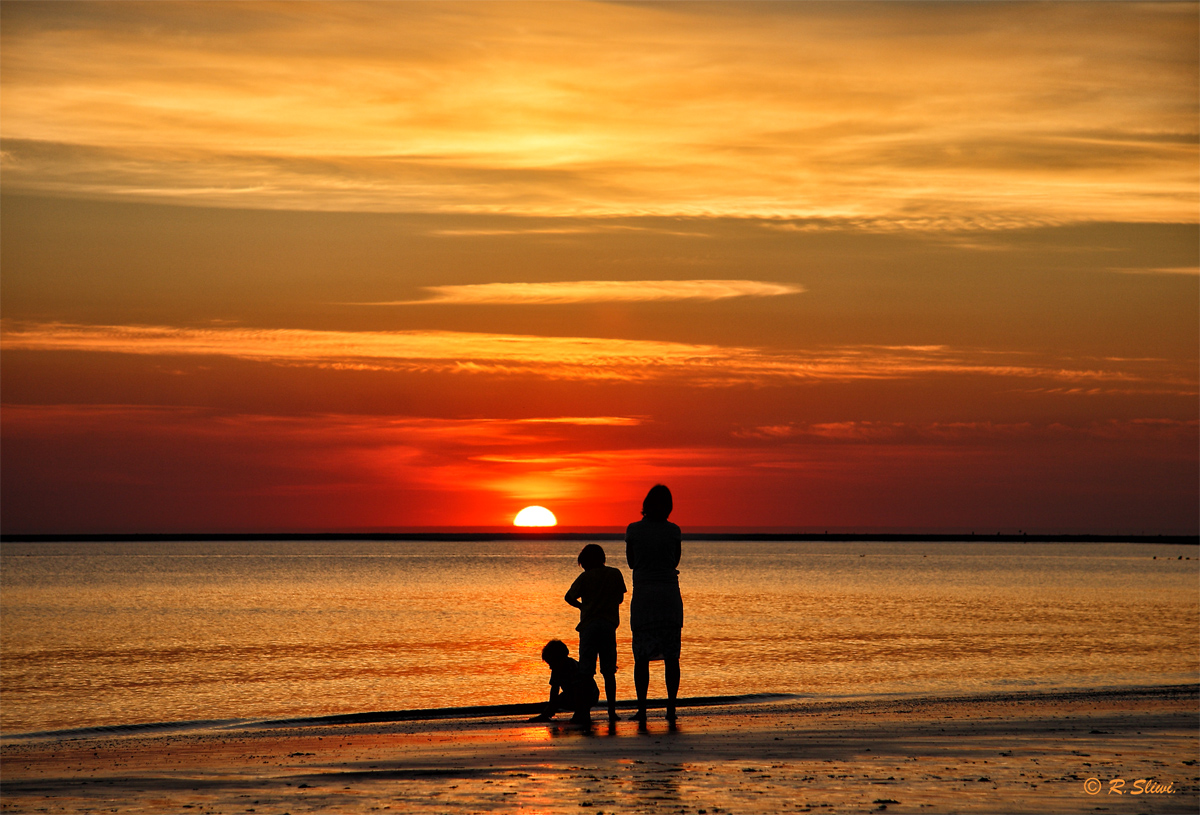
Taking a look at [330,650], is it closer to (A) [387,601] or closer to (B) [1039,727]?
(B) [1039,727]

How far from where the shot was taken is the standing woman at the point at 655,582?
43.8 ft

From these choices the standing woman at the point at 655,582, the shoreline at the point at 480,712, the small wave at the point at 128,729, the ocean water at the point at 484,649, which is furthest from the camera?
the ocean water at the point at 484,649

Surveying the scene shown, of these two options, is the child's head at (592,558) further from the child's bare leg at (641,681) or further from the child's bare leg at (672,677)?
the child's bare leg at (672,677)

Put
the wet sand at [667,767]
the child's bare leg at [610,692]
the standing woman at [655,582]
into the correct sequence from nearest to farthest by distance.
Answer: the wet sand at [667,767], the standing woman at [655,582], the child's bare leg at [610,692]

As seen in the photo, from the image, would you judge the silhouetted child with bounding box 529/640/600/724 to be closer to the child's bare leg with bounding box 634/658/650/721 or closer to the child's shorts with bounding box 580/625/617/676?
the child's shorts with bounding box 580/625/617/676

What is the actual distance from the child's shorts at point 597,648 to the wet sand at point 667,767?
2.39 ft

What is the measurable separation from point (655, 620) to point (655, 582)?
456mm

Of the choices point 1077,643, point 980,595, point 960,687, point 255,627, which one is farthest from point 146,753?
point 980,595

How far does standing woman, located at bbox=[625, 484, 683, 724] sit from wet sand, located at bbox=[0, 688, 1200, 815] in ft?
3.26

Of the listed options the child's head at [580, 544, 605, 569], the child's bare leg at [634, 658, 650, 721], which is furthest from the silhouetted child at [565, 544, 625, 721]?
the child's bare leg at [634, 658, 650, 721]

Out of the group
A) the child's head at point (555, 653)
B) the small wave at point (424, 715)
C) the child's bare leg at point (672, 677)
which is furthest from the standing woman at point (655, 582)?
the small wave at point (424, 715)

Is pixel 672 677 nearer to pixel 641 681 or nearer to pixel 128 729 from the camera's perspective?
pixel 641 681

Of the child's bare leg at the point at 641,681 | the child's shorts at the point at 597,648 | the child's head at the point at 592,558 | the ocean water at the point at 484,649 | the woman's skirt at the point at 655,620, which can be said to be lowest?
the ocean water at the point at 484,649

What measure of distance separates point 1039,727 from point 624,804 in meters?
7.40
